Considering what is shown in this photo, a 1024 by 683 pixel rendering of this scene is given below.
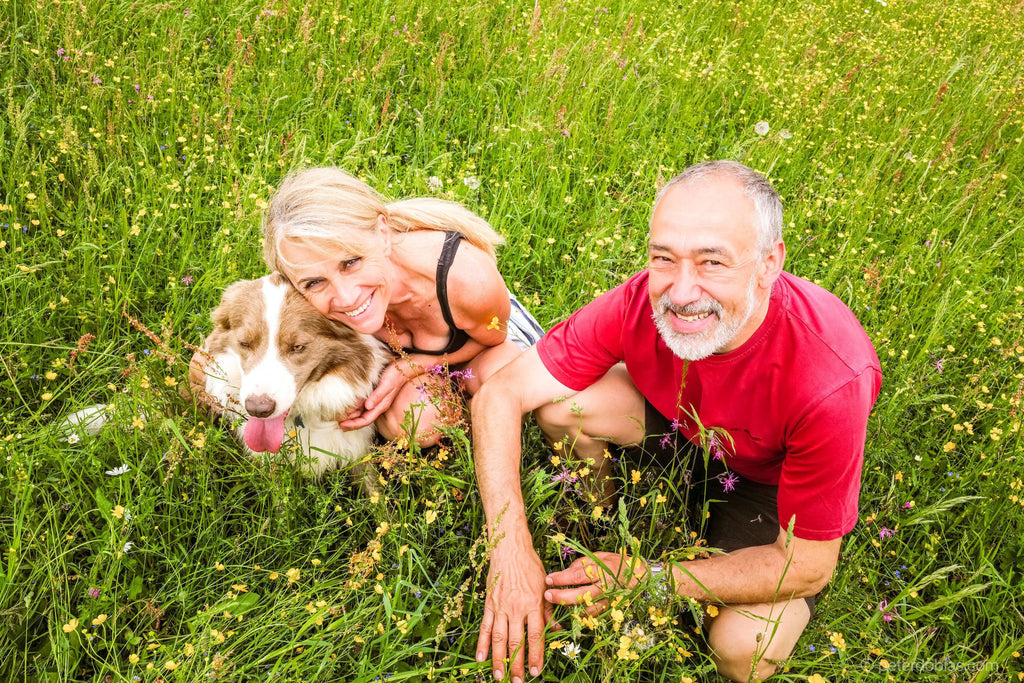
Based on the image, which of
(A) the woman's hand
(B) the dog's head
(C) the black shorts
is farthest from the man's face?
(B) the dog's head

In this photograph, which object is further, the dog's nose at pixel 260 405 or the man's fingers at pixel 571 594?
the dog's nose at pixel 260 405

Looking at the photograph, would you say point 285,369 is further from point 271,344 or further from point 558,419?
point 558,419

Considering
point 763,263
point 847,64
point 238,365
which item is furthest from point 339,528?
point 847,64

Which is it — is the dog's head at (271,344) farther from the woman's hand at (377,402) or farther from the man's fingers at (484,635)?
the man's fingers at (484,635)

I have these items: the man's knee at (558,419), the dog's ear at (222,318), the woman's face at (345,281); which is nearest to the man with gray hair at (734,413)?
the man's knee at (558,419)

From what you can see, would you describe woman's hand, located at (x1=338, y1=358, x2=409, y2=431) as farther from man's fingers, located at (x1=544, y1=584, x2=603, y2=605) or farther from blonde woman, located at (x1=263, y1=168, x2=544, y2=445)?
man's fingers, located at (x1=544, y1=584, x2=603, y2=605)

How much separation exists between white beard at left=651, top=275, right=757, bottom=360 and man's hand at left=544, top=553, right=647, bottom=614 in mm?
613

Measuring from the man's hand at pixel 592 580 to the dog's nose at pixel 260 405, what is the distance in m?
1.04

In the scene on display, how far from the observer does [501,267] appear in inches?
132

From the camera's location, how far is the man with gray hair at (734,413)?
6.12 ft

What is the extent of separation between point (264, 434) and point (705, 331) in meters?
1.52

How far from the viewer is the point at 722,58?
15.0 feet

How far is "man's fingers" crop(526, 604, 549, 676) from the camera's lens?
6.28ft

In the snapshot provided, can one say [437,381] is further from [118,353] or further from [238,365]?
[118,353]
